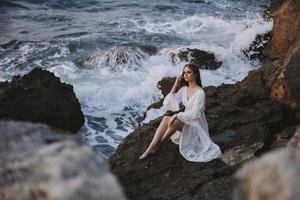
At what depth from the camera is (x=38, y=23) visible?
1739 cm

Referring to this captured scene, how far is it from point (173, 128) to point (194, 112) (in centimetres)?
36

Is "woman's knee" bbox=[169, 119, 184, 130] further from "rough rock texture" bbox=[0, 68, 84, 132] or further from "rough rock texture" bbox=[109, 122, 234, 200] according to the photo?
"rough rock texture" bbox=[0, 68, 84, 132]

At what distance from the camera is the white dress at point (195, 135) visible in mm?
6630

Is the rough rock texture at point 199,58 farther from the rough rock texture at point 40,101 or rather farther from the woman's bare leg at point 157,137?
the woman's bare leg at point 157,137

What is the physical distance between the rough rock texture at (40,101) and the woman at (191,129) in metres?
2.64

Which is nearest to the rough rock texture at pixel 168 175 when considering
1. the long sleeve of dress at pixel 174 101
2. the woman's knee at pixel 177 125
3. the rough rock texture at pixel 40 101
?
the woman's knee at pixel 177 125

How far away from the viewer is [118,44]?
15312mm

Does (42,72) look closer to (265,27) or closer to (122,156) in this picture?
(122,156)

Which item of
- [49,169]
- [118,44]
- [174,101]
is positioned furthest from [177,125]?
[118,44]

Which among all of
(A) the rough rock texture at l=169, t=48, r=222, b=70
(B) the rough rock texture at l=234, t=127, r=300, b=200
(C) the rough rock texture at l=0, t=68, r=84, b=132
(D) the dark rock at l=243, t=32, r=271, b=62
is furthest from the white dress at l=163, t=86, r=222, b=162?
(D) the dark rock at l=243, t=32, r=271, b=62

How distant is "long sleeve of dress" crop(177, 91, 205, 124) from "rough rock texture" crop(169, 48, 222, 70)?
248 inches

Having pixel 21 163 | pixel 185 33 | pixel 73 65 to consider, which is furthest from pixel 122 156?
pixel 185 33

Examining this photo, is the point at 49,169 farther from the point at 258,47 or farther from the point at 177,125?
the point at 258,47

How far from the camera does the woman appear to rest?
6.64 metres
